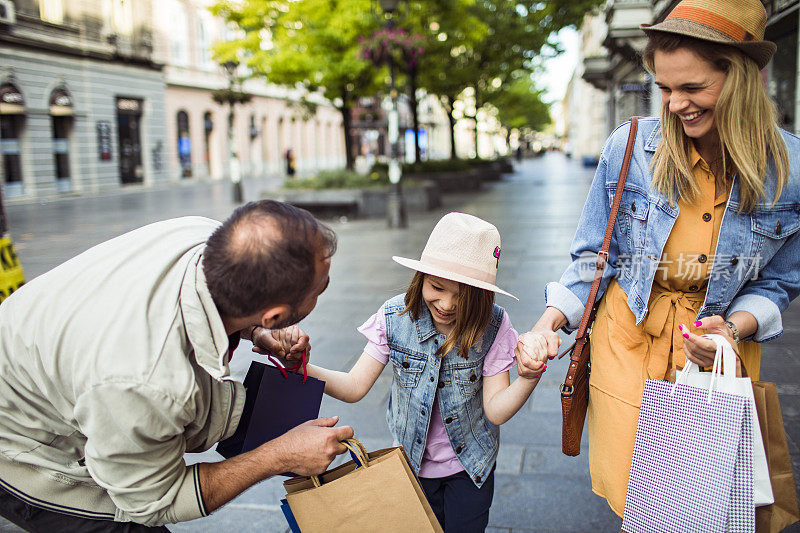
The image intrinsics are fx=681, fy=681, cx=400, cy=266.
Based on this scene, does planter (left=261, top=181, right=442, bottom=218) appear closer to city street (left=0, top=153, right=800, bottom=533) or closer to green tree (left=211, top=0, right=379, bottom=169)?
city street (left=0, top=153, right=800, bottom=533)

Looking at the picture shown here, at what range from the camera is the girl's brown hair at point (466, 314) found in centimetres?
216

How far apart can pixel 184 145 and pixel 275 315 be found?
3412cm

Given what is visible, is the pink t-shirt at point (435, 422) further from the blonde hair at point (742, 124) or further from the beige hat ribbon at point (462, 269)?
the blonde hair at point (742, 124)

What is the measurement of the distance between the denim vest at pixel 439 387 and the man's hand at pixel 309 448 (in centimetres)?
49

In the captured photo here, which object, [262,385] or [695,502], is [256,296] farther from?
[695,502]

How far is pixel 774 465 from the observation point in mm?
1690

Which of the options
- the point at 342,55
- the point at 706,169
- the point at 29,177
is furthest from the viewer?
the point at 29,177

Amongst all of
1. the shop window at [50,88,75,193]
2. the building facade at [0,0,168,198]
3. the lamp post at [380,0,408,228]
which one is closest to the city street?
the lamp post at [380,0,408,228]

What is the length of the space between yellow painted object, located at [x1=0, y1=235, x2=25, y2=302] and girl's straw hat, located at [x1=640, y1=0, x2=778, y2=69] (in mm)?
4031

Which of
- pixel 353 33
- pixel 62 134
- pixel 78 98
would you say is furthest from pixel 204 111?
pixel 353 33

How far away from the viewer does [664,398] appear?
67.2 inches

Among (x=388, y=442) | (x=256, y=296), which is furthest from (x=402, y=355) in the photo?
(x=388, y=442)

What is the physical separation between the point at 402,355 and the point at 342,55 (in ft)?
49.9

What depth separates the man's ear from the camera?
1.70m
